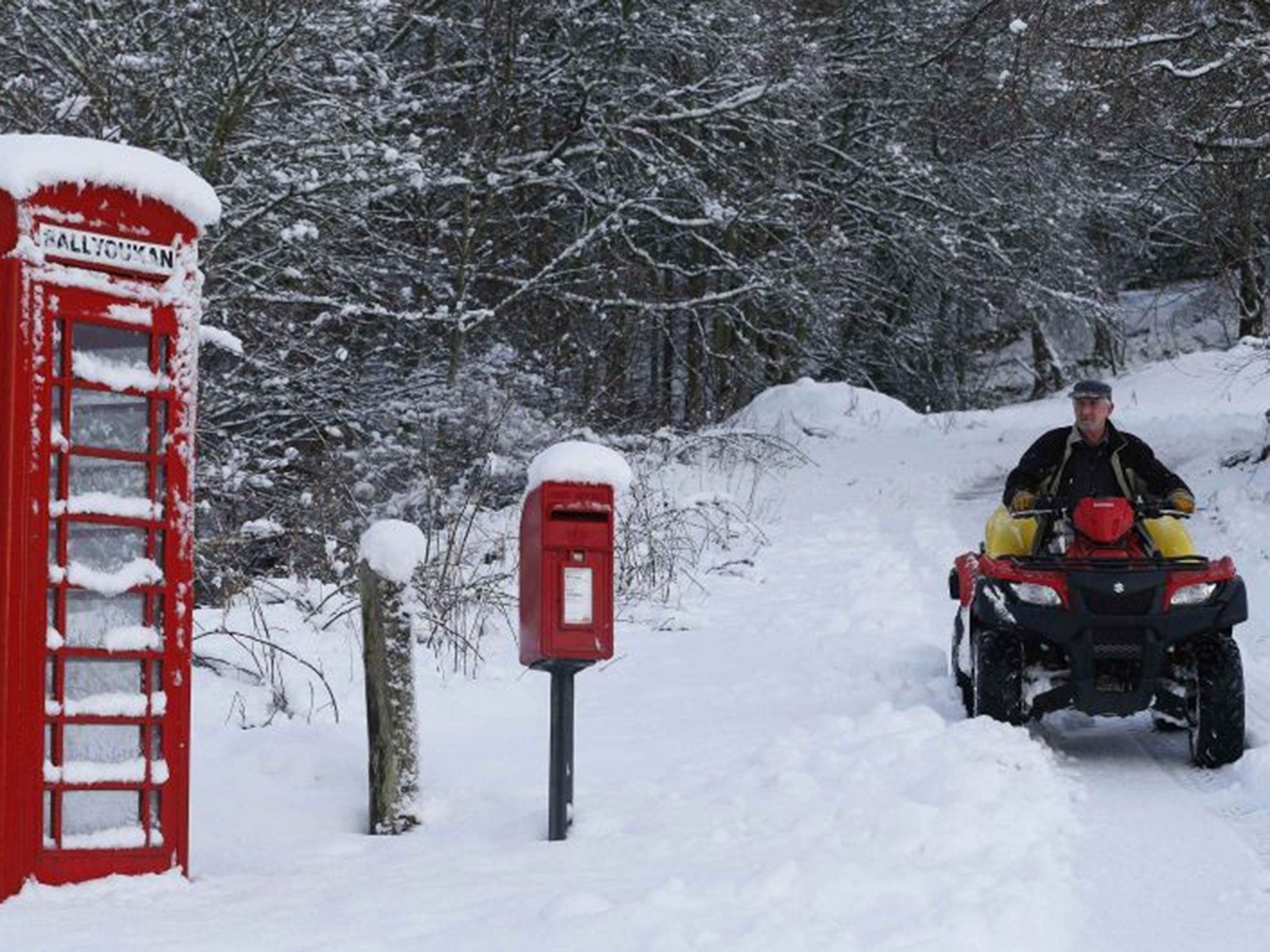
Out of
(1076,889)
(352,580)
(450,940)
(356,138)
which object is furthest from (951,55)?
(450,940)

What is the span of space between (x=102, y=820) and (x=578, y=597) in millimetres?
1564

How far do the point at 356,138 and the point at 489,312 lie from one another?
2176 millimetres

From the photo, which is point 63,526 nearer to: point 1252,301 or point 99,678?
point 99,678

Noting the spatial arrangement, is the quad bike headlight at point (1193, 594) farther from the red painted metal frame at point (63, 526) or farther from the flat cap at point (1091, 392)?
the red painted metal frame at point (63, 526)

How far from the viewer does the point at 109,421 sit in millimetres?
4941

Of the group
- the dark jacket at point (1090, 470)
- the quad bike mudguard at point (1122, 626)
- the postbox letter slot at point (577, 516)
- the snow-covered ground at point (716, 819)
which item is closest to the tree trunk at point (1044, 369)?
the snow-covered ground at point (716, 819)

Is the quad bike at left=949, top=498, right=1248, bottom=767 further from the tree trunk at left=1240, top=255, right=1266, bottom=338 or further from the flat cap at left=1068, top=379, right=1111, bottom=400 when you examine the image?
the tree trunk at left=1240, top=255, right=1266, bottom=338

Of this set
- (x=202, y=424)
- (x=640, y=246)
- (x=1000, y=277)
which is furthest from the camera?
(x=1000, y=277)

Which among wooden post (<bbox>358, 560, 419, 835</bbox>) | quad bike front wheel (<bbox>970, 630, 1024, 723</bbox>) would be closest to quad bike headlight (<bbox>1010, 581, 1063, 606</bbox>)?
quad bike front wheel (<bbox>970, 630, 1024, 723</bbox>)

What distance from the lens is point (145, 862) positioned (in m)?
4.90

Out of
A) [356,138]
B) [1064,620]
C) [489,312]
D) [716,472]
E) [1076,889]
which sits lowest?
[1076,889]

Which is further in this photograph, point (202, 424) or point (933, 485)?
point (933, 485)

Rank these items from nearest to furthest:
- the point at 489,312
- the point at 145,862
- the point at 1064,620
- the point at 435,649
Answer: the point at 145,862 → the point at 1064,620 → the point at 435,649 → the point at 489,312

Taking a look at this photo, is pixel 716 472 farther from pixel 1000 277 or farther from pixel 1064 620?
pixel 1064 620
